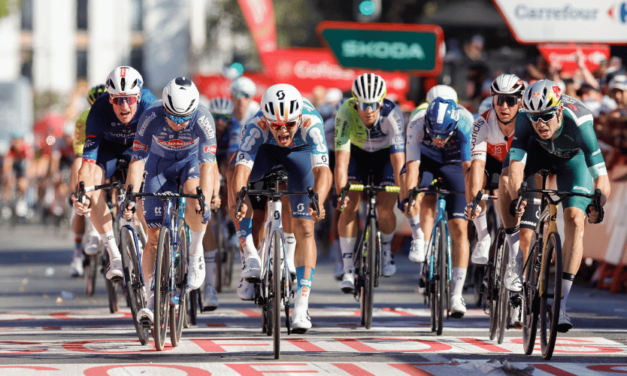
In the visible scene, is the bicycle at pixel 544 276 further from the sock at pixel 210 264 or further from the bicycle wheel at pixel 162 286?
the sock at pixel 210 264

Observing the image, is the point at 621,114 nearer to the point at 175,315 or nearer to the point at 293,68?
the point at 175,315

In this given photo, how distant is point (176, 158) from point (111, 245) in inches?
43.0

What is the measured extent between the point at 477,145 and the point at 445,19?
1484 cm

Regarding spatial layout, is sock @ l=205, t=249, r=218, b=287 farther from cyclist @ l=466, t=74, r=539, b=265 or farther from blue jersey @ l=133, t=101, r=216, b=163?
cyclist @ l=466, t=74, r=539, b=265

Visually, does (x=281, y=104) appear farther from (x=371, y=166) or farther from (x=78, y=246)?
(x=78, y=246)

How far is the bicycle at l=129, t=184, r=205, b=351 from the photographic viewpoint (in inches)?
319

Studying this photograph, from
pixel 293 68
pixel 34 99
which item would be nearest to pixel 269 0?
pixel 293 68

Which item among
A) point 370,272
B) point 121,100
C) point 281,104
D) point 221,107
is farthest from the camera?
point 221,107

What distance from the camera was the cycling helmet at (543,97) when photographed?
777 cm

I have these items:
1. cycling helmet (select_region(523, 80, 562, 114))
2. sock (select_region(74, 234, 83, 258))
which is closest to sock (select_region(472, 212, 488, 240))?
cycling helmet (select_region(523, 80, 562, 114))

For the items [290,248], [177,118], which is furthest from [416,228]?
[177,118]

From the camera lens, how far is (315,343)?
8.66m

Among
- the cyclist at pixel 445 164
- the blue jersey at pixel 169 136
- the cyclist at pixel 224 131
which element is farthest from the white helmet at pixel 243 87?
the blue jersey at pixel 169 136

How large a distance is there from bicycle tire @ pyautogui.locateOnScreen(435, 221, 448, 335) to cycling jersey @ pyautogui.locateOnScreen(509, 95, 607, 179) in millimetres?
1315
